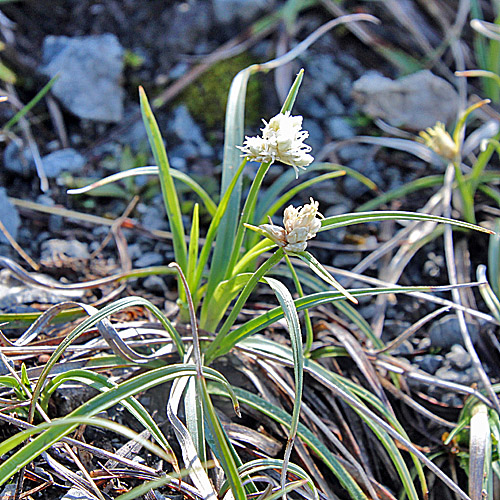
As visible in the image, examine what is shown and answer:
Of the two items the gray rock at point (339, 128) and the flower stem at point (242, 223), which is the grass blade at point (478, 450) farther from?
the gray rock at point (339, 128)

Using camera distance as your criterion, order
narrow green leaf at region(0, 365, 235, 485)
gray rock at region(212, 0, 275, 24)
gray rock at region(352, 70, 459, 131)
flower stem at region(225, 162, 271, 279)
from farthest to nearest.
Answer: gray rock at region(212, 0, 275, 24) < gray rock at region(352, 70, 459, 131) < flower stem at region(225, 162, 271, 279) < narrow green leaf at region(0, 365, 235, 485)

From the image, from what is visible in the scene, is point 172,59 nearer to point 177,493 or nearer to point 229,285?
point 229,285

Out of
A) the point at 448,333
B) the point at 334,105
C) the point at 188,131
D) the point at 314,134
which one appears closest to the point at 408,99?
the point at 334,105

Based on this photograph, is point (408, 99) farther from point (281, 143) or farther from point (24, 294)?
point (24, 294)

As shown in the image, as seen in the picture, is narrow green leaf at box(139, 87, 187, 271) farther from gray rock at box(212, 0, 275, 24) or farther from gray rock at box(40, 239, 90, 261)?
gray rock at box(212, 0, 275, 24)

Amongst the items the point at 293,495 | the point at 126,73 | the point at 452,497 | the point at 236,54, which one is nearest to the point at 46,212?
the point at 126,73

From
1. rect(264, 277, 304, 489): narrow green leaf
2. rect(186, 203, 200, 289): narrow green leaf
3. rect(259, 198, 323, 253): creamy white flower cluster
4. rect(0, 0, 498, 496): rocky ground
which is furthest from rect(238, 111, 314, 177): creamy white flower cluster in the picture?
rect(0, 0, 498, 496): rocky ground
